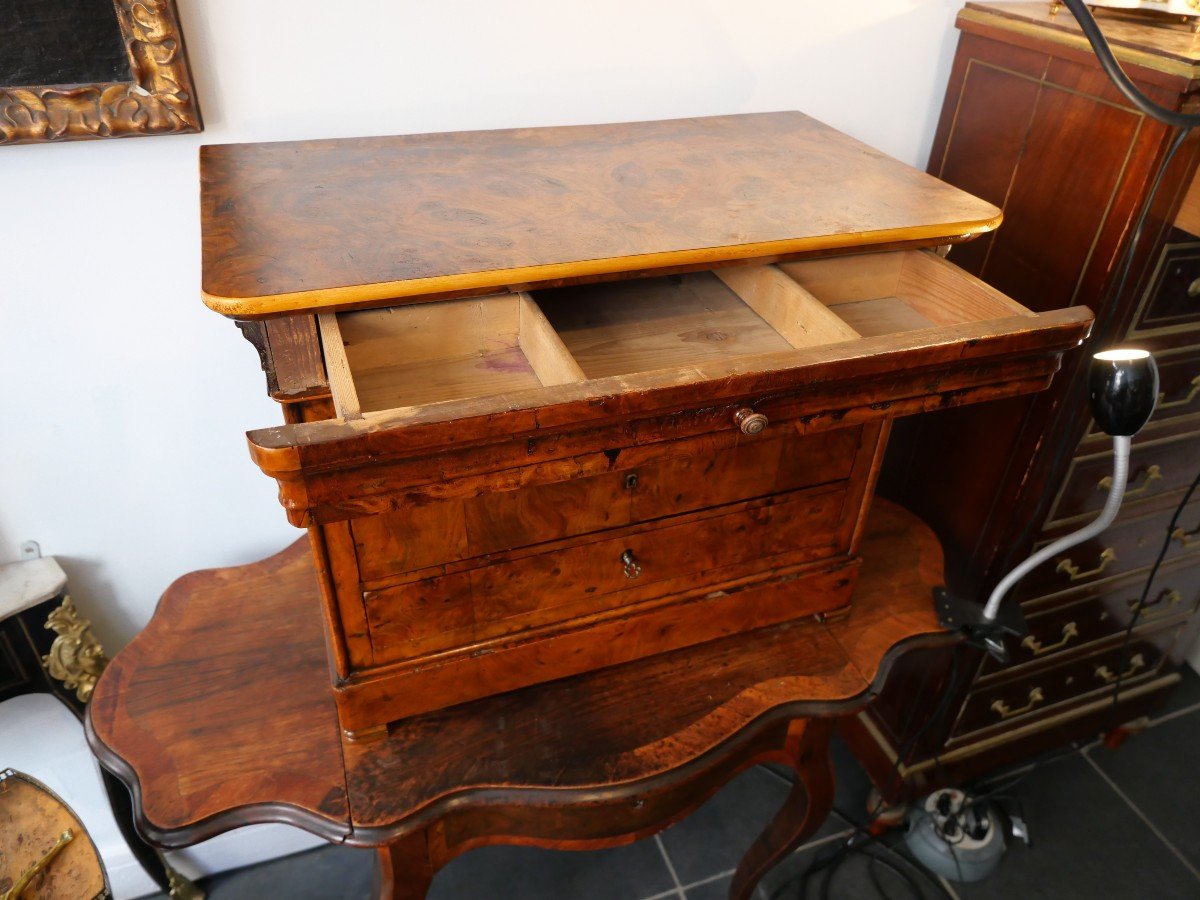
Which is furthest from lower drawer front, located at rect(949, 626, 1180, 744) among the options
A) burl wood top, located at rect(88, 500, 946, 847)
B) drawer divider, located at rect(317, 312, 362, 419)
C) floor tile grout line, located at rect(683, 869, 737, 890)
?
drawer divider, located at rect(317, 312, 362, 419)

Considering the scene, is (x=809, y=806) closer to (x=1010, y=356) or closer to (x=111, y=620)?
(x=1010, y=356)

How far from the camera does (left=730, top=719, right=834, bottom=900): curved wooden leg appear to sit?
116cm

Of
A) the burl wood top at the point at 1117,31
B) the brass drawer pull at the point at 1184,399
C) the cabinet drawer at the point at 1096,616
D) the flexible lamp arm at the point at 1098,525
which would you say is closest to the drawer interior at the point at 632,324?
the flexible lamp arm at the point at 1098,525

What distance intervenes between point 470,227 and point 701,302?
0.32 meters

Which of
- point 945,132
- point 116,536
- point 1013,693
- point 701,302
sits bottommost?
point 1013,693

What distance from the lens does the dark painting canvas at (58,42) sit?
96 cm

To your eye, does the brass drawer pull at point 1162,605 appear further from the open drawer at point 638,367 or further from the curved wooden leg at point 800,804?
the open drawer at point 638,367

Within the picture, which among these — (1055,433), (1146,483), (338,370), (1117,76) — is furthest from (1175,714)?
(338,370)

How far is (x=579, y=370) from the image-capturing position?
0.76m

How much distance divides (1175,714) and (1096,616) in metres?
0.69

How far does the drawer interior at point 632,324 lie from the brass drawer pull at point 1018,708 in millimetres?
977

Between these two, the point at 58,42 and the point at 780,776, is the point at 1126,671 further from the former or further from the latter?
the point at 58,42

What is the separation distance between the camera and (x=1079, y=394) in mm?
1214

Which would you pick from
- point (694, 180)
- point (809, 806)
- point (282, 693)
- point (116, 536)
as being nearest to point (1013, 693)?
point (809, 806)
